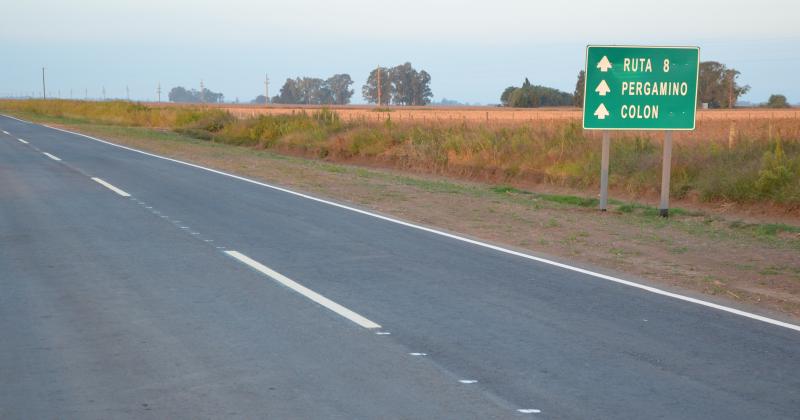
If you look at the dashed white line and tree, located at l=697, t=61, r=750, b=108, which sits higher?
tree, located at l=697, t=61, r=750, b=108

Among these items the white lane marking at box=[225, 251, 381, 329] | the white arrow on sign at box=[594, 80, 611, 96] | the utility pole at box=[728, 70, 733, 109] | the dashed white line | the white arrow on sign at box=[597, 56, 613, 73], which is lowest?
the dashed white line

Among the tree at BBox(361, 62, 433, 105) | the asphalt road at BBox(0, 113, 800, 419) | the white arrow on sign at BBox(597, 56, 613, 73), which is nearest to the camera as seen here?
the asphalt road at BBox(0, 113, 800, 419)

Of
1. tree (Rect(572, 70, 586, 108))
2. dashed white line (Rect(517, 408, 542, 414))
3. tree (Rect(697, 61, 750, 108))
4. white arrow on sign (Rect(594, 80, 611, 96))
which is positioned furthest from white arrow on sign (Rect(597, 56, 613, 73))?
tree (Rect(697, 61, 750, 108))

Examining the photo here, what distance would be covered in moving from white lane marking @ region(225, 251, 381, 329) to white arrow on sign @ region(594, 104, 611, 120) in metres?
7.61

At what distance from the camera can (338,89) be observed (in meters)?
179

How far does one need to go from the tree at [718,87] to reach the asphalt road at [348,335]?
91837 millimetres

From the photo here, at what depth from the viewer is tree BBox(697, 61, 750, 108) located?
3765 inches

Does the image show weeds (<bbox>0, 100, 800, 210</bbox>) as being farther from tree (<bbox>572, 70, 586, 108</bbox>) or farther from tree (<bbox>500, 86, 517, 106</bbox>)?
tree (<bbox>500, 86, 517, 106</bbox>)

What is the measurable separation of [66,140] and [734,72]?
263 ft

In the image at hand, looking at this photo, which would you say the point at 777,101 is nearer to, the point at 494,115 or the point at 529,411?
the point at 494,115

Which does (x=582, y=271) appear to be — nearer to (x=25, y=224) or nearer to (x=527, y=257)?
(x=527, y=257)

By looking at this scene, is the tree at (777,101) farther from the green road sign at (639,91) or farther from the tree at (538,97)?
the green road sign at (639,91)

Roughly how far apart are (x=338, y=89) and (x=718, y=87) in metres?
95.9

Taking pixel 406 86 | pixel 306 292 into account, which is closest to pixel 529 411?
pixel 306 292
